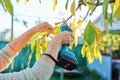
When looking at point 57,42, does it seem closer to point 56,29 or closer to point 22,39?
point 56,29

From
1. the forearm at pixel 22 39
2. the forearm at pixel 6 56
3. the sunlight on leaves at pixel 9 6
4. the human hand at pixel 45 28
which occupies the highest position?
the sunlight on leaves at pixel 9 6

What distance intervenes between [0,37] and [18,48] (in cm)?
916

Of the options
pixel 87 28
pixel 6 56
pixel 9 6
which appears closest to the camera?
pixel 9 6

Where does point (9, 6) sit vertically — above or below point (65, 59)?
above

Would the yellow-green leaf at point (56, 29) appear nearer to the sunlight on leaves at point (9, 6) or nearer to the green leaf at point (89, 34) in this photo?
the green leaf at point (89, 34)

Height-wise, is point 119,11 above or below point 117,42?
above

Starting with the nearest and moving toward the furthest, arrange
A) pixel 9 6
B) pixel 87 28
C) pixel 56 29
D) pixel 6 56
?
pixel 9 6
pixel 87 28
pixel 56 29
pixel 6 56

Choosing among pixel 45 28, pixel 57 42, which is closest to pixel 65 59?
pixel 57 42

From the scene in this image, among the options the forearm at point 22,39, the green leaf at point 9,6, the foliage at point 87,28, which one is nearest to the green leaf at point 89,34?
the foliage at point 87,28

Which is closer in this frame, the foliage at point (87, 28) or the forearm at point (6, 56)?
the foliage at point (87, 28)

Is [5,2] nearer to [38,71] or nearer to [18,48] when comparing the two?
[38,71]

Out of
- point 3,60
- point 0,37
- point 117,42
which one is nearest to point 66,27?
point 3,60

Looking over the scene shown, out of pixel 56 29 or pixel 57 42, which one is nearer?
pixel 57 42

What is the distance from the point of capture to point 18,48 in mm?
981
